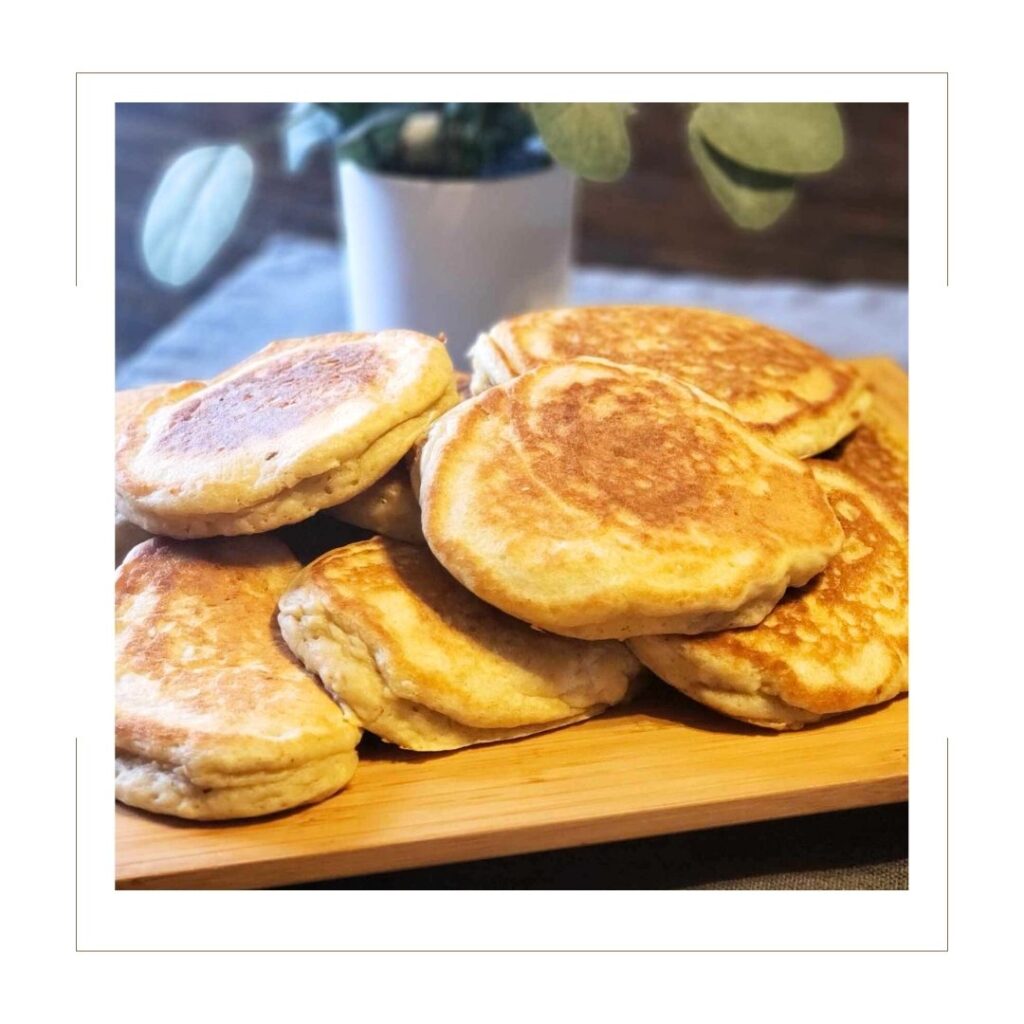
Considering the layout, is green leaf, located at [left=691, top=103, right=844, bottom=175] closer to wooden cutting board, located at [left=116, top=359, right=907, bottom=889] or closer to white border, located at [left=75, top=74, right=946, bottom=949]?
white border, located at [left=75, top=74, right=946, bottom=949]

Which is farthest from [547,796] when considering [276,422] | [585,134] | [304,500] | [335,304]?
[335,304]

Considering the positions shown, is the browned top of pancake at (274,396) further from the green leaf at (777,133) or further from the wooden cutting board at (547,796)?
the green leaf at (777,133)

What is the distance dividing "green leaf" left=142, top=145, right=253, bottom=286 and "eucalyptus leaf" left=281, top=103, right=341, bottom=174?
0.63 feet

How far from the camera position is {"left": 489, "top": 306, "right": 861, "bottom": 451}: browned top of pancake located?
169 centimetres

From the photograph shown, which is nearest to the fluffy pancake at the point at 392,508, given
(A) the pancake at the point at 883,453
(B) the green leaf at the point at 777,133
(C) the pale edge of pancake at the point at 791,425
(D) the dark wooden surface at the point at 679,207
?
(C) the pale edge of pancake at the point at 791,425

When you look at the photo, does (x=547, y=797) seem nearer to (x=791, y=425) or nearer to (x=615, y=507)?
(x=615, y=507)

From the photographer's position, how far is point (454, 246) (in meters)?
2.44

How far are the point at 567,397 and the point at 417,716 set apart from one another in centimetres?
42

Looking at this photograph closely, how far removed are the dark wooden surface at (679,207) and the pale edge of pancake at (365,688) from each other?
94.6 inches

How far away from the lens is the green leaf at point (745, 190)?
6.93 ft

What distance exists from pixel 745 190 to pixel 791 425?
0.62 metres
